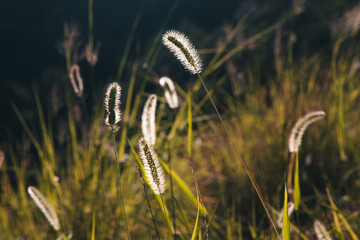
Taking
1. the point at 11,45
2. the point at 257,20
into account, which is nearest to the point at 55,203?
the point at 257,20

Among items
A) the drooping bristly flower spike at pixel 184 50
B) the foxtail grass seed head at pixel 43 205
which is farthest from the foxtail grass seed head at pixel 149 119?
the foxtail grass seed head at pixel 43 205

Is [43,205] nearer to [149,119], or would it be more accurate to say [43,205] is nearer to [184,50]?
[149,119]

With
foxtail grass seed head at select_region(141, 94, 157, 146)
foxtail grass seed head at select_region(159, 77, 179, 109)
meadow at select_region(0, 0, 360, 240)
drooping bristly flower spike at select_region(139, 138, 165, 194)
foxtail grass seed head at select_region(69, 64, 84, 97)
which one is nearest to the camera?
drooping bristly flower spike at select_region(139, 138, 165, 194)

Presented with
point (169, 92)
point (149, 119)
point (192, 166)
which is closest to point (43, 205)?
→ point (149, 119)

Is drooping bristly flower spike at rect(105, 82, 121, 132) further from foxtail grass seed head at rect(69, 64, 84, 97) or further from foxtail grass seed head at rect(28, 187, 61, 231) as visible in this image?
foxtail grass seed head at rect(69, 64, 84, 97)

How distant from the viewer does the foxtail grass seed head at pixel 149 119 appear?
0.73 metres

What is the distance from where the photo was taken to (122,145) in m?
1.47

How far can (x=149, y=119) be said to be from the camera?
75 centimetres

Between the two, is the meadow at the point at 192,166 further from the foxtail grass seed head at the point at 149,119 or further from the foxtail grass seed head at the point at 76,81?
the foxtail grass seed head at the point at 149,119

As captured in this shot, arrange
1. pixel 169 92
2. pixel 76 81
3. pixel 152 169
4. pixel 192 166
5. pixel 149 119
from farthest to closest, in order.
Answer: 1. pixel 192 166
2. pixel 76 81
3. pixel 169 92
4. pixel 149 119
5. pixel 152 169

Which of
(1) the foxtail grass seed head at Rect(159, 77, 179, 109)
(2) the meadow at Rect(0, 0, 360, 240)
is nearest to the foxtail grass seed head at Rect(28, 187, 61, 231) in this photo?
(2) the meadow at Rect(0, 0, 360, 240)

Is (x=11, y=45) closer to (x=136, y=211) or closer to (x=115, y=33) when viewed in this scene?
(x=115, y=33)

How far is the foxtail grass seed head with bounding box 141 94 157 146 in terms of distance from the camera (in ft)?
2.41

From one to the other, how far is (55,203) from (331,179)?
67.1 inches
